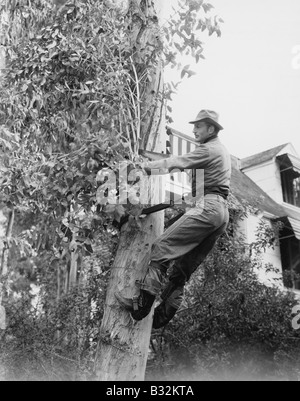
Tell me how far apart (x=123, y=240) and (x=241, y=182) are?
39.2 ft

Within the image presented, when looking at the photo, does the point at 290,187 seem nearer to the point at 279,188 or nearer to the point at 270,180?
the point at 279,188

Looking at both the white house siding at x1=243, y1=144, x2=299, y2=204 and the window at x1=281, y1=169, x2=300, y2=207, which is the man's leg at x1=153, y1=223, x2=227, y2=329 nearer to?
the white house siding at x1=243, y1=144, x2=299, y2=204

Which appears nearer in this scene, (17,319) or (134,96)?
(134,96)

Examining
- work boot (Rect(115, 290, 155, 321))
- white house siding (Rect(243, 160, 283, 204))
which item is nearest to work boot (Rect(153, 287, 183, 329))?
work boot (Rect(115, 290, 155, 321))

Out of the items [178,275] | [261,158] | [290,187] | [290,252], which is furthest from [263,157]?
[178,275]

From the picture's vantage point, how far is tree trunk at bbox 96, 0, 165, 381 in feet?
12.8

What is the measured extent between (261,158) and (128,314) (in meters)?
14.4

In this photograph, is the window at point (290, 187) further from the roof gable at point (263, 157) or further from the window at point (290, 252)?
the window at point (290, 252)

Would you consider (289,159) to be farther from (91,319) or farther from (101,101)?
(101,101)

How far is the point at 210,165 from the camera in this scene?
175 inches

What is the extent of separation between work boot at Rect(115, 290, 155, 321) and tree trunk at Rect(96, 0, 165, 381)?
0.08 metres

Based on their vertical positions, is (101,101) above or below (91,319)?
above
